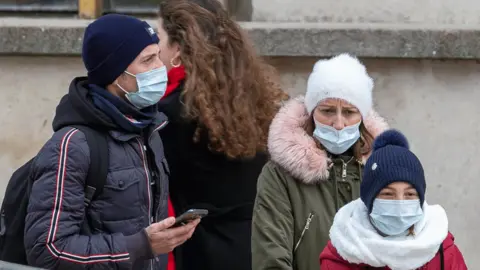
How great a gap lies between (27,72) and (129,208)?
2.61 meters

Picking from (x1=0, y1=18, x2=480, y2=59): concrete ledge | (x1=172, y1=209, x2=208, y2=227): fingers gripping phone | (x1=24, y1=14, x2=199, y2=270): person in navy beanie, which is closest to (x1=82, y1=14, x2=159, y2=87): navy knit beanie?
(x1=24, y1=14, x2=199, y2=270): person in navy beanie

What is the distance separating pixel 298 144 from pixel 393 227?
0.65 metres

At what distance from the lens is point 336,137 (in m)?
3.58

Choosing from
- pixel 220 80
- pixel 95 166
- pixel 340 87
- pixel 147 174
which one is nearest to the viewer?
pixel 95 166

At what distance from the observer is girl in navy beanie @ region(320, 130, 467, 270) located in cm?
304

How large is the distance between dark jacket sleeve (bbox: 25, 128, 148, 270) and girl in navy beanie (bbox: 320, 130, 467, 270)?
0.71 meters

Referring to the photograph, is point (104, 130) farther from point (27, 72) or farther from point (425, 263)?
point (27, 72)

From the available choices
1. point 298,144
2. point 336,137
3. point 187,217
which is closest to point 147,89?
point 187,217

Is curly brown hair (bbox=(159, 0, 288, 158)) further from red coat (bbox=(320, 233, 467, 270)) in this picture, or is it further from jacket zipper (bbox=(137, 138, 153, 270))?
red coat (bbox=(320, 233, 467, 270))

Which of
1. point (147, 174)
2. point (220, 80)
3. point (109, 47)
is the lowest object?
point (147, 174)

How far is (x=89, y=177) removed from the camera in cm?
312

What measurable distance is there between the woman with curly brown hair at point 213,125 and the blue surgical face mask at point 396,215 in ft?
2.96

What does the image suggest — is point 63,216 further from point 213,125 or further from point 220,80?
point 220,80

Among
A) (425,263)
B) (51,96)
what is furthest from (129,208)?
(51,96)
